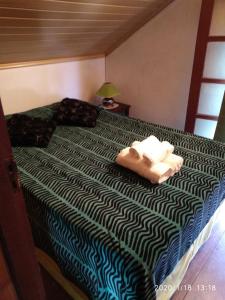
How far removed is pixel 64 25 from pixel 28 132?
3.17 feet

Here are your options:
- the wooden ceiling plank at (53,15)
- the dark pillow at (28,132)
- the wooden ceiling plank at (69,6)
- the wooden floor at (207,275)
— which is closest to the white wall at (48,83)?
the dark pillow at (28,132)

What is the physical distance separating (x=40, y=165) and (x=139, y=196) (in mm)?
753

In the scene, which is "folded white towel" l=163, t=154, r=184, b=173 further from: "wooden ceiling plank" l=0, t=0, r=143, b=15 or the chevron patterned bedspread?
"wooden ceiling plank" l=0, t=0, r=143, b=15

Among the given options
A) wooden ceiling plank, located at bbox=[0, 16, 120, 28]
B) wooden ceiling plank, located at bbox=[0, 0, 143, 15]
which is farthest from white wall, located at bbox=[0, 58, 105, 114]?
wooden ceiling plank, located at bbox=[0, 0, 143, 15]

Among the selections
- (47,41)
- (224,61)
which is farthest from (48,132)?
(224,61)

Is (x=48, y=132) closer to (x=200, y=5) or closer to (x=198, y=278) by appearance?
(x=198, y=278)

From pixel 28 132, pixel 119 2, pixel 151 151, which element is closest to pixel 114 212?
pixel 151 151

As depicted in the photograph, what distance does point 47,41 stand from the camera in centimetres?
211

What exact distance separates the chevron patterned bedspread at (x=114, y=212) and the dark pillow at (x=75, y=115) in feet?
1.74

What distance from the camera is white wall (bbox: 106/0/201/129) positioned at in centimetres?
244

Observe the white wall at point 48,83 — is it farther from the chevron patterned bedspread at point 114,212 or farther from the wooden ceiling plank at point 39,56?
the chevron patterned bedspread at point 114,212

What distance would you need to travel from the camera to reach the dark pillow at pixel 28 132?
1.88 metres

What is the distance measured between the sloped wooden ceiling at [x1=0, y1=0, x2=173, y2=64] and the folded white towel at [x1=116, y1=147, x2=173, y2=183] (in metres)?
1.17

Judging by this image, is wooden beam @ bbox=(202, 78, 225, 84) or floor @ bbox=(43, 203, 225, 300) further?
wooden beam @ bbox=(202, 78, 225, 84)
